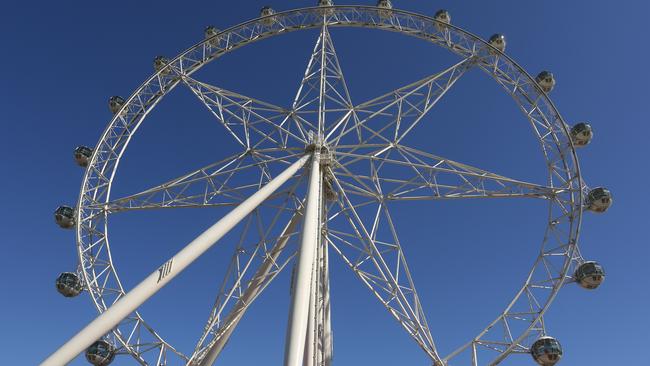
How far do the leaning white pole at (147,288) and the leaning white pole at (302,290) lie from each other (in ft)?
4.28

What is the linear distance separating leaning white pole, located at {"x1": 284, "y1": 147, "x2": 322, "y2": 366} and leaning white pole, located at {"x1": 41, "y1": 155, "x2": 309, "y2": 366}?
4.28ft

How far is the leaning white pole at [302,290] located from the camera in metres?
7.54

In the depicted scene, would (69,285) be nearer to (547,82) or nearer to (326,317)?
(326,317)

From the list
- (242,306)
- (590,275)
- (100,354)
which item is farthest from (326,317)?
(590,275)

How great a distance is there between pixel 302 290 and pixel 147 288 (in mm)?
2864

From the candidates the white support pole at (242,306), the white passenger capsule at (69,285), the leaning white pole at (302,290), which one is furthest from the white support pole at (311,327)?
the white passenger capsule at (69,285)

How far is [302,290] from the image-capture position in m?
8.57

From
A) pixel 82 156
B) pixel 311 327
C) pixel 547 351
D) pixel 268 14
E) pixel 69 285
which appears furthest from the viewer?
pixel 268 14

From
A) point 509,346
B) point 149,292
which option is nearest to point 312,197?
point 149,292

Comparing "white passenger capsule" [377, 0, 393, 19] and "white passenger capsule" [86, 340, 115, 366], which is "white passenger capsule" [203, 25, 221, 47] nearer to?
"white passenger capsule" [377, 0, 393, 19]

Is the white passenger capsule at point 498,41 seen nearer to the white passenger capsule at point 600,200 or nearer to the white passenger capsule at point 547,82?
the white passenger capsule at point 547,82

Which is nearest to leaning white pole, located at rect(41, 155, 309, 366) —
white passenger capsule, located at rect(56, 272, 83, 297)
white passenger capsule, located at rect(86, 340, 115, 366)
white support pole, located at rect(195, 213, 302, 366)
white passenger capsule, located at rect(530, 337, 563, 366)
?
white support pole, located at rect(195, 213, 302, 366)

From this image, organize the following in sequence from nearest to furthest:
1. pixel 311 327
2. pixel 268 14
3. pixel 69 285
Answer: pixel 311 327 < pixel 69 285 < pixel 268 14

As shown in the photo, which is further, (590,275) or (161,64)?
(161,64)
